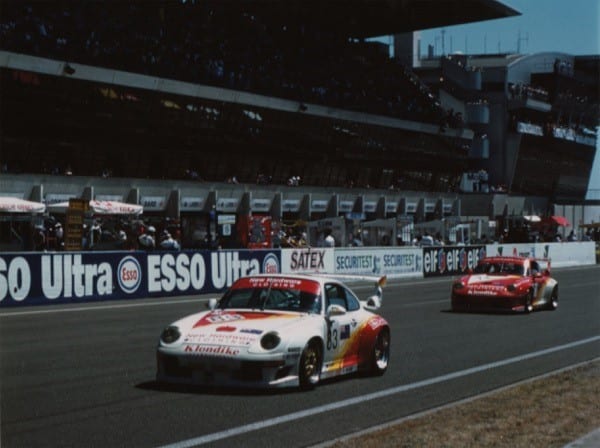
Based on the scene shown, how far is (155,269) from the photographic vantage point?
2838 cm

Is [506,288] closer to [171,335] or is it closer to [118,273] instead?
[118,273]

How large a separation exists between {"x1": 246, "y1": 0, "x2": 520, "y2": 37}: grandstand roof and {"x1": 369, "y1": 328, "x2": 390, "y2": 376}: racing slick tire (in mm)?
50647

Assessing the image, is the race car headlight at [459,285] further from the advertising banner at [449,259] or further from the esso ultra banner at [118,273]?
the advertising banner at [449,259]

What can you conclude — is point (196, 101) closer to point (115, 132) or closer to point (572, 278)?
point (115, 132)

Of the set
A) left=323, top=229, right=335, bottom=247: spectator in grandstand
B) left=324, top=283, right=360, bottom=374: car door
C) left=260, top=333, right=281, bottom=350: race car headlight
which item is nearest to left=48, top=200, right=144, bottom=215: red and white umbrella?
left=323, top=229, right=335, bottom=247: spectator in grandstand

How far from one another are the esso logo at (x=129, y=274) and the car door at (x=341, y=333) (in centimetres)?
1460

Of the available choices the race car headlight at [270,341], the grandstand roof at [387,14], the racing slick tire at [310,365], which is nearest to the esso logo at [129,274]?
the racing slick tire at [310,365]

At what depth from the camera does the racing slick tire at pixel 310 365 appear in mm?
11516

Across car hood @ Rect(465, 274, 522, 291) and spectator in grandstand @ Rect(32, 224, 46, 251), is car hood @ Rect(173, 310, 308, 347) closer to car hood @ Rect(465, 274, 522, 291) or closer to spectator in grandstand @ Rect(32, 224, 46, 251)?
car hood @ Rect(465, 274, 522, 291)

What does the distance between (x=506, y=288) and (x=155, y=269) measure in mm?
9543

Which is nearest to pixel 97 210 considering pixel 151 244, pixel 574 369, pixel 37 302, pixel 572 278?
pixel 151 244

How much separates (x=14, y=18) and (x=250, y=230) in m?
12.0

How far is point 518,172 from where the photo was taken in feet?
290

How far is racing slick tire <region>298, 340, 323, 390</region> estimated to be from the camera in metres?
11.5
